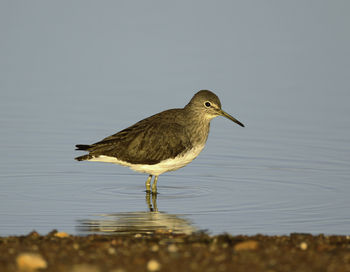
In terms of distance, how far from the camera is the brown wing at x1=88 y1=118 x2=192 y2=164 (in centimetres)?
1538

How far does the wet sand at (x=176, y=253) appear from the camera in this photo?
870 centimetres

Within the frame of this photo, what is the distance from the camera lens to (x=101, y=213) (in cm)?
1370

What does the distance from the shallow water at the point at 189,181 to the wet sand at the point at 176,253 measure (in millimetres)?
1900

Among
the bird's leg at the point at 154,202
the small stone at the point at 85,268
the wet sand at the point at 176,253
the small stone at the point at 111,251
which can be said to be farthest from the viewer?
the bird's leg at the point at 154,202

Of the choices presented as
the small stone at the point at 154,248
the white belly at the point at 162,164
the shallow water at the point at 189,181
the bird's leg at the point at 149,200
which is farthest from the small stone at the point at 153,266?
the white belly at the point at 162,164

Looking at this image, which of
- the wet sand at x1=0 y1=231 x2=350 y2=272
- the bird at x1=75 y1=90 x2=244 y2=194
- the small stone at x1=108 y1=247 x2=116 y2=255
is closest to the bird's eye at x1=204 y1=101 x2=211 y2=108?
the bird at x1=75 y1=90 x2=244 y2=194

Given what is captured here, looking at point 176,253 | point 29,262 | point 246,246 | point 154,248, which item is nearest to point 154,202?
point 154,248

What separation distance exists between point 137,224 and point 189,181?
11.4 feet

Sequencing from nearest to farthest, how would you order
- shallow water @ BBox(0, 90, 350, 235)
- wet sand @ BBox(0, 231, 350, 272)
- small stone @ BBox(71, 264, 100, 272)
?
1. small stone @ BBox(71, 264, 100, 272)
2. wet sand @ BBox(0, 231, 350, 272)
3. shallow water @ BBox(0, 90, 350, 235)

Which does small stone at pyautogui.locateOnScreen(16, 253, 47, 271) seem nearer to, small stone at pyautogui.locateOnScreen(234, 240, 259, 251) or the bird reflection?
small stone at pyautogui.locateOnScreen(234, 240, 259, 251)

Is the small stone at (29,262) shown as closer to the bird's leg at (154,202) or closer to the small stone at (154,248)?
the small stone at (154,248)

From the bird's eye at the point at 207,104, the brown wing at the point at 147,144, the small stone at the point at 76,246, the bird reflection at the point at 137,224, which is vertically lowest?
the small stone at the point at 76,246

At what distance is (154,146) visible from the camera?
1548 cm

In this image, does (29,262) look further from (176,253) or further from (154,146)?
(154,146)
